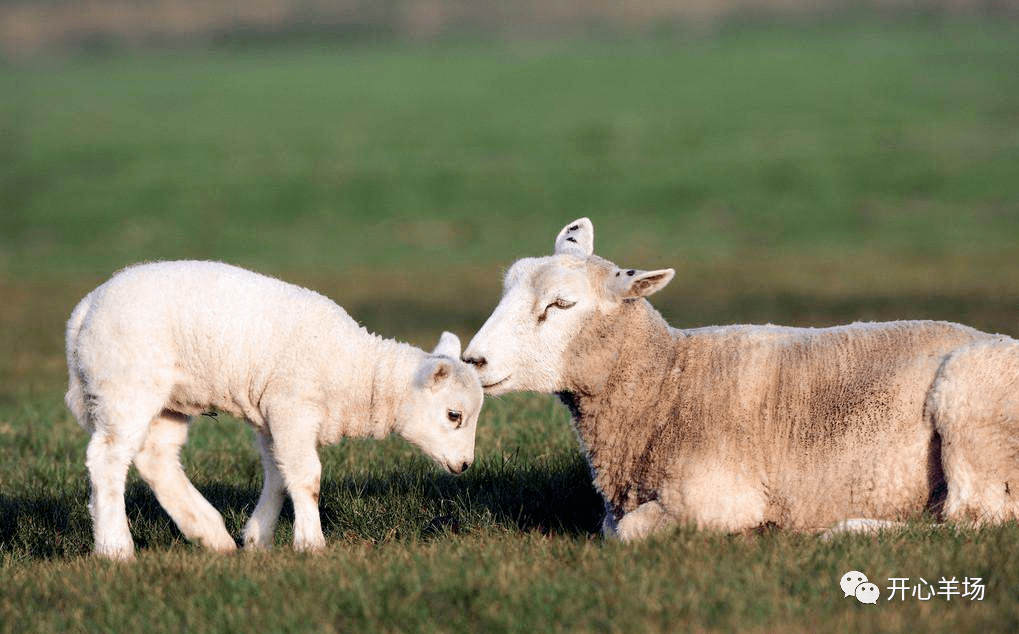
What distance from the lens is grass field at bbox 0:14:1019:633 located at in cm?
569

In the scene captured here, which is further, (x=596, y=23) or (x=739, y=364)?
(x=596, y=23)

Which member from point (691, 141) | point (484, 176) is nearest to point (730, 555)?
point (484, 176)

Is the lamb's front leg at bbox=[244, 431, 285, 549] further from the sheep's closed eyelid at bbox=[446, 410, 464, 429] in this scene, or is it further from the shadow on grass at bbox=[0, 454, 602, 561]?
the sheep's closed eyelid at bbox=[446, 410, 464, 429]

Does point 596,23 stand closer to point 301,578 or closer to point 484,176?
point 484,176

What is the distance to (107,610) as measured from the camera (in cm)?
574

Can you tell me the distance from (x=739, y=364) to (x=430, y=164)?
109ft

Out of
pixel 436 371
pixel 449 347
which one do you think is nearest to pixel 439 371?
pixel 436 371

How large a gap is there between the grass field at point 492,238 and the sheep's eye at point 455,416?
1.64ft

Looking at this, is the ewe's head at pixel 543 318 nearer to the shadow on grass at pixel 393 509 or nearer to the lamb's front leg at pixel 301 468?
the shadow on grass at pixel 393 509

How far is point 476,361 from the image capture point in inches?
271

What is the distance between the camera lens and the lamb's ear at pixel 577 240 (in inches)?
287

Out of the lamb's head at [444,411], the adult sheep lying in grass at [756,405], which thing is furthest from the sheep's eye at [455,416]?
the adult sheep lying in grass at [756,405]

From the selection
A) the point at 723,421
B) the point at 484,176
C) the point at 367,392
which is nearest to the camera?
the point at 723,421

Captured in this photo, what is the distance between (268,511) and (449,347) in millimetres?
1308
